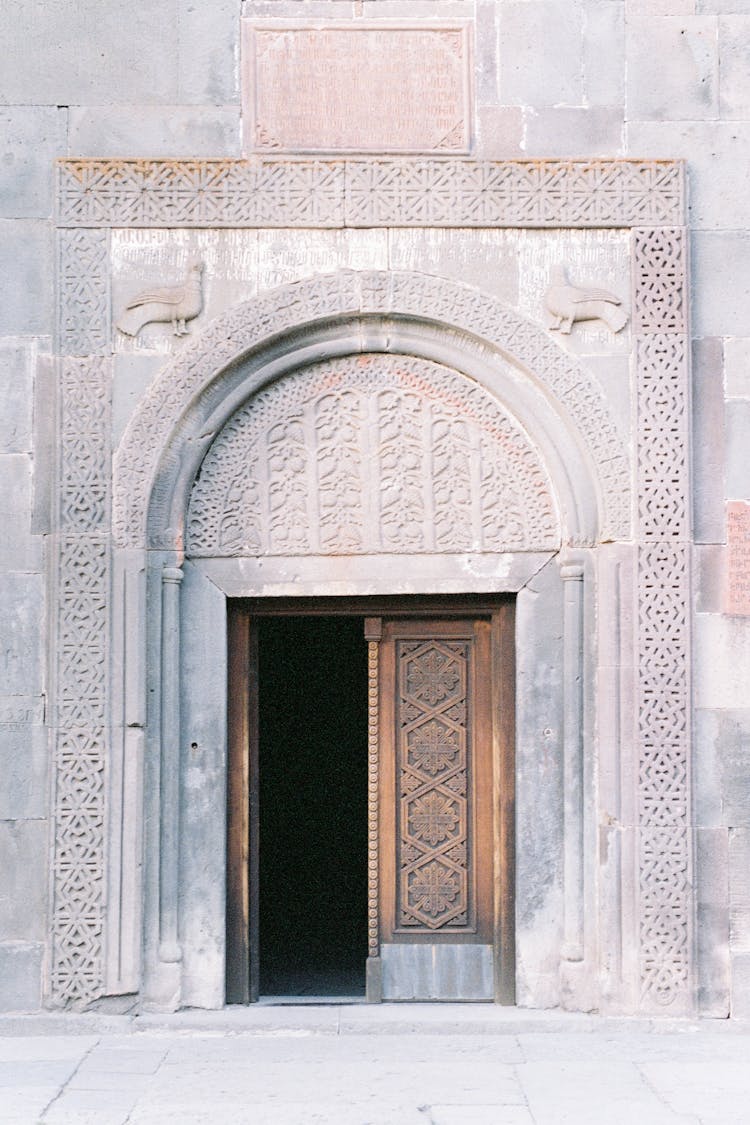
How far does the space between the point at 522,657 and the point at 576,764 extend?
1.71 ft

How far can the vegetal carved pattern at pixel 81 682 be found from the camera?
5.67 m

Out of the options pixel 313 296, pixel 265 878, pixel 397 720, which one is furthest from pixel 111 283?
pixel 265 878

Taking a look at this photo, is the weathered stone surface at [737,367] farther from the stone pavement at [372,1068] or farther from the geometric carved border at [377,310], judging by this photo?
the stone pavement at [372,1068]

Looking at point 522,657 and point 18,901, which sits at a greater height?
point 522,657

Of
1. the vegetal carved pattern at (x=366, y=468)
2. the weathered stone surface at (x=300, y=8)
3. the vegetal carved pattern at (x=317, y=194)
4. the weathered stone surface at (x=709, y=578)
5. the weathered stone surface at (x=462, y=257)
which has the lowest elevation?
the weathered stone surface at (x=709, y=578)

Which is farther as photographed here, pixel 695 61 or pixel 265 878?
pixel 265 878

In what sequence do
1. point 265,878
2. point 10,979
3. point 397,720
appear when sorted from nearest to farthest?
point 10,979
point 397,720
point 265,878

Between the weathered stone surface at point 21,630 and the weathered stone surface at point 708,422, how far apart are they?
2.95 metres

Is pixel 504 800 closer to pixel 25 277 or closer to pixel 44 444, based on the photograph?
pixel 44 444

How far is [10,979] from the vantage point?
5688mm

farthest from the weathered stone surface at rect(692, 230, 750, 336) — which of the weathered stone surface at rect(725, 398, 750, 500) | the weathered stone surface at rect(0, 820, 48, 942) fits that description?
the weathered stone surface at rect(0, 820, 48, 942)

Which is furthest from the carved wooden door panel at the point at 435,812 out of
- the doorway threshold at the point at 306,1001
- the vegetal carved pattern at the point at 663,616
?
the vegetal carved pattern at the point at 663,616

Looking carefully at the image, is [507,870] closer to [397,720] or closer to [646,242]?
[397,720]

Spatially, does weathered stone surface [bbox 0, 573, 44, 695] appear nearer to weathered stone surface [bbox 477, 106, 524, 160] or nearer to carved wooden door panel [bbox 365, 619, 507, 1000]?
carved wooden door panel [bbox 365, 619, 507, 1000]
